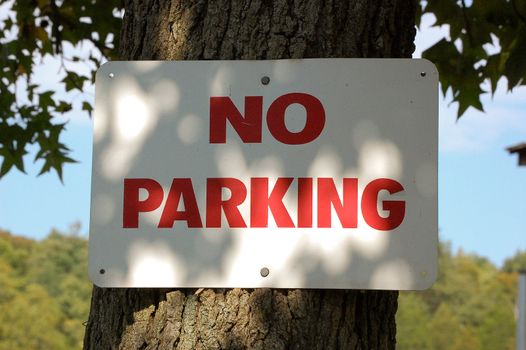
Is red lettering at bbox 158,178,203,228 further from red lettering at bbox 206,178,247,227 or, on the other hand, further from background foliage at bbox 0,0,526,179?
background foliage at bbox 0,0,526,179

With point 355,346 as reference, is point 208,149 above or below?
above

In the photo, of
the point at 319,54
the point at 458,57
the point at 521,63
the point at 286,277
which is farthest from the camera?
the point at 458,57

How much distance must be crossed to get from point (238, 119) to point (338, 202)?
246 mm

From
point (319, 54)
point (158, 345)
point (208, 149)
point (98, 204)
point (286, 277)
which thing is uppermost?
point (319, 54)

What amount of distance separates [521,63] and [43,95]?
2506 mm

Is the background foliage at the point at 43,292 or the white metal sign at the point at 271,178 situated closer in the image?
the white metal sign at the point at 271,178

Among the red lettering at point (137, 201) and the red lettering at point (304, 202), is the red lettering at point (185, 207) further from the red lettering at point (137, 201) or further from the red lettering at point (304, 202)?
the red lettering at point (304, 202)

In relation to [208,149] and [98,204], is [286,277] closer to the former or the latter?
[208,149]

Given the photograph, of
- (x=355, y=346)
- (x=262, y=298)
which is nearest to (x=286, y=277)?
(x=262, y=298)

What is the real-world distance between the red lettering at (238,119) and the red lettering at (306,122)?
1.0 inches

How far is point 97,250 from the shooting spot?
5.34 ft

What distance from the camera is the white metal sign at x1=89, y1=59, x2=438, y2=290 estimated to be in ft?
5.17

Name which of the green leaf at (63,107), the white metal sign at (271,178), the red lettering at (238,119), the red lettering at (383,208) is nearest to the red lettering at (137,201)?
the white metal sign at (271,178)

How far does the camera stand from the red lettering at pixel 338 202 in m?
1.58
